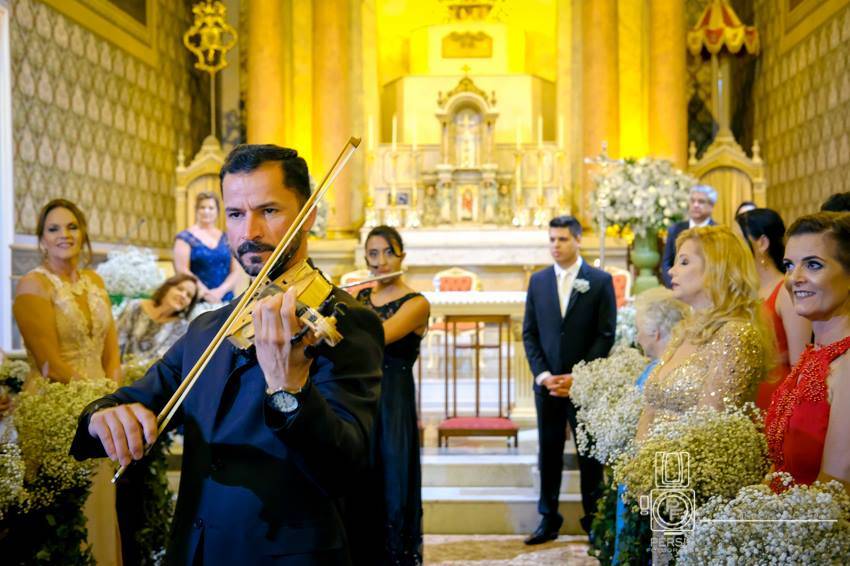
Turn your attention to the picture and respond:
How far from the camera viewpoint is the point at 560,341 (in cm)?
593

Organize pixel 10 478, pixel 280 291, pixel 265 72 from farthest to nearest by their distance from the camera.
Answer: pixel 265 72 → pixel 10 478 → pixel 280 291

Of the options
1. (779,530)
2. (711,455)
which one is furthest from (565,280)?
(779,530)

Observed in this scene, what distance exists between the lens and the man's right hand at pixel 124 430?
173 centimetres

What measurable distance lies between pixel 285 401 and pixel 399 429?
2.91 m

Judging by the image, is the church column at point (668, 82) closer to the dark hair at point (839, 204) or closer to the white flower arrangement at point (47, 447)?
the dark hair at point (839, 204)

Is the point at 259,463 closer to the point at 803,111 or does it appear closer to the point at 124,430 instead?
the point at 124,430

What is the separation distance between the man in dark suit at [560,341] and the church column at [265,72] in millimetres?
8082

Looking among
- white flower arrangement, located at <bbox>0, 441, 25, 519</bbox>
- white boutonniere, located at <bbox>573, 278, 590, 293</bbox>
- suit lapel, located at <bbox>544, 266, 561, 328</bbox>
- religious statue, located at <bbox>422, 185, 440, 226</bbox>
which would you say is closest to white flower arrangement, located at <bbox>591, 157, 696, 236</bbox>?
suit lapel, located at <bbox>544, 266, 561, 328</bbox>

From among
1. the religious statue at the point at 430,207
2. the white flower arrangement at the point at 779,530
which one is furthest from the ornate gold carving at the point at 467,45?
the white flower arrangement at the point at 779,530

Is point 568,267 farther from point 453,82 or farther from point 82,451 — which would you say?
point 453,82

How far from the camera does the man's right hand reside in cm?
173

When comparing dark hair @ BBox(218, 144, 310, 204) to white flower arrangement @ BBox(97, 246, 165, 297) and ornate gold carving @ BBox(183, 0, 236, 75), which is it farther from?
ornate gold carving @ BBox(183, 0, 236, 75)

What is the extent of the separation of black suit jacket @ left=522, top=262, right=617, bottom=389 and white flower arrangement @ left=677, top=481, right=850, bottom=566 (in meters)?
3.53

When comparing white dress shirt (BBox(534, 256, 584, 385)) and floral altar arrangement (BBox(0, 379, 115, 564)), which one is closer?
floral altar arrangement (BBox(0, 379, 115, 564))
